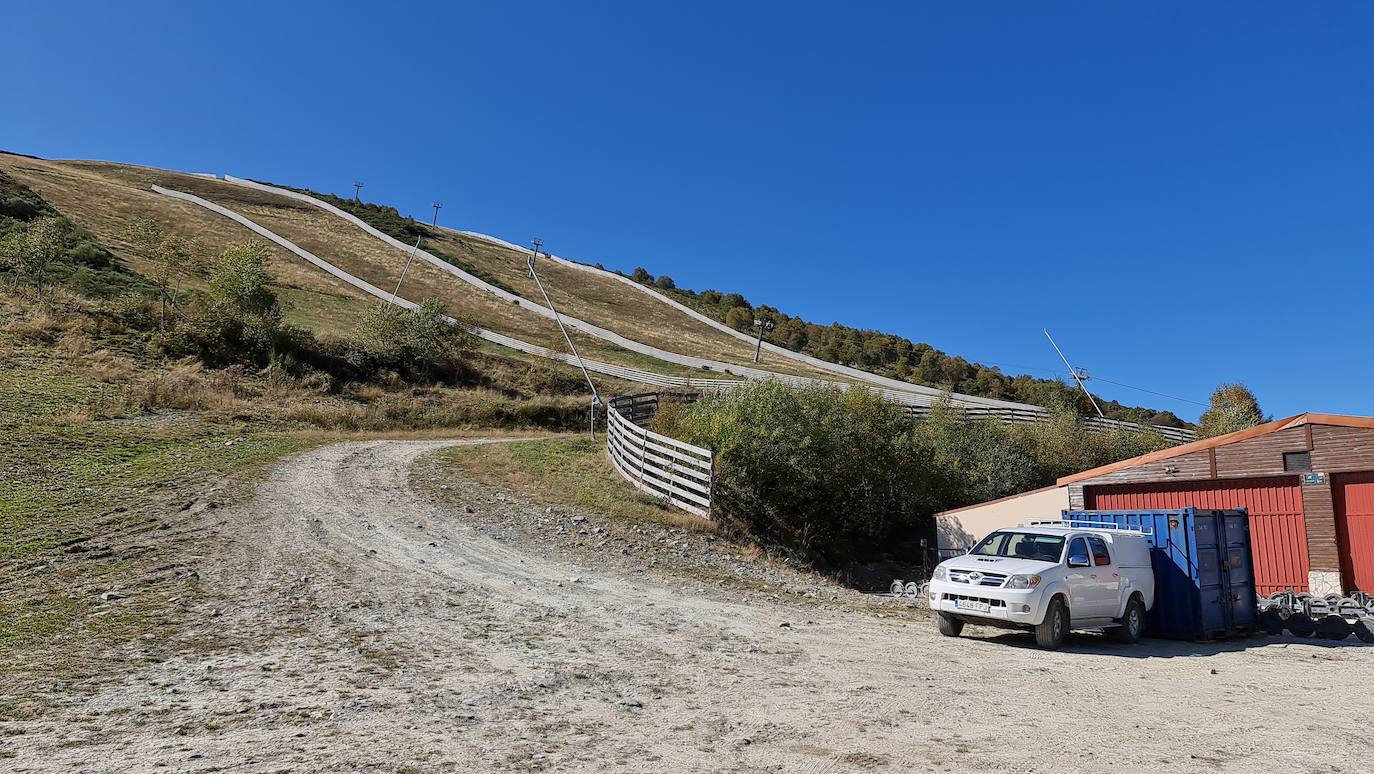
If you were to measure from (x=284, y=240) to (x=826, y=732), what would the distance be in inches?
3517

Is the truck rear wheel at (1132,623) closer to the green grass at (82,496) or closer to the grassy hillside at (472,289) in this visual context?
the green grass at (82,496)

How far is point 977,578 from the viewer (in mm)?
10867

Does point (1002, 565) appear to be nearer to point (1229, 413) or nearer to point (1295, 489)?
point (1295, 489)

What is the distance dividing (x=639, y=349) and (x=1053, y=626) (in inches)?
2324

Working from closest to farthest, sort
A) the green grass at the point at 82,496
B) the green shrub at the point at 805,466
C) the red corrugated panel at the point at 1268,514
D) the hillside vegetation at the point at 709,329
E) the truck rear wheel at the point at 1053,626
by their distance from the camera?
the green grass at the point at 82,496, the truck rear wheel at the point at 1053,626, the red corrugated panel at the point at 1268,514, the green shrub at the point at 805,466, the hillside vegetation at the point at 709,329

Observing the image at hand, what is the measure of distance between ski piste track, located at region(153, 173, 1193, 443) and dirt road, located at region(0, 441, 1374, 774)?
14714 mm

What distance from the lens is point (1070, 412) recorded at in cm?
3809

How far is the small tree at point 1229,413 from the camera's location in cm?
4206

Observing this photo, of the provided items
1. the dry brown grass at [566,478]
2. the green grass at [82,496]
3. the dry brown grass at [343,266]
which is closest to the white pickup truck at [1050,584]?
the dry brown grass at [566,478]

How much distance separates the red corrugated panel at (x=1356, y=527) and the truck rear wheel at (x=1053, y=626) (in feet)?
32.2

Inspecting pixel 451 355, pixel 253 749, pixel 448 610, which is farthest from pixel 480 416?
pixel 253 749

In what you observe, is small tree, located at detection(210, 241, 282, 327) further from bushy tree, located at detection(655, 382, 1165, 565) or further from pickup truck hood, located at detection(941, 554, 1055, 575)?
pickup truck hood, located at detection(941, 554, 1055, 575)

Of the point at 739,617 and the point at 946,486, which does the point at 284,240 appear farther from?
the point at 739,617

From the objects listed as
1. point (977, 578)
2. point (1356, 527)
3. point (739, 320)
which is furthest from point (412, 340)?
point (739, 320)
